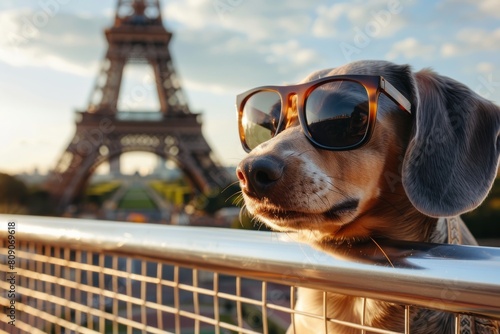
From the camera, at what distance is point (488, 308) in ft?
2.88

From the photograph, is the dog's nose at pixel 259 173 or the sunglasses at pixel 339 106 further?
the sunglasses at pixel 339 106

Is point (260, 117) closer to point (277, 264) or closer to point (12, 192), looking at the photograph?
point (277, 264)

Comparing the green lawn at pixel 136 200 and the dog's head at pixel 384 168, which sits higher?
the dog's head at pixel 384 168

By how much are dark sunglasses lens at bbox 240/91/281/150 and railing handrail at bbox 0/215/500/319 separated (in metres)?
0.44

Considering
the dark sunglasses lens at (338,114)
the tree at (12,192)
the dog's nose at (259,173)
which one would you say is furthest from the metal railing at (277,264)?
the tree at (12,192)

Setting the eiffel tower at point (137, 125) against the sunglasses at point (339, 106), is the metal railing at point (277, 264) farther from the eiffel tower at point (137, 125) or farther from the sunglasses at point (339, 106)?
the eiffel tower at point (137, 125)

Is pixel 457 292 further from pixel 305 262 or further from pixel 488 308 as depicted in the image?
pixel 305 262

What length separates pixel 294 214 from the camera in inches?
55.7

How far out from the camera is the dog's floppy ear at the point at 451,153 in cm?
138

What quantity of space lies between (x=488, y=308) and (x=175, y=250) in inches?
30.0

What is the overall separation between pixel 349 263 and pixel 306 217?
0.37 m

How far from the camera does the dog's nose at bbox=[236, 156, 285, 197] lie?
135 cm

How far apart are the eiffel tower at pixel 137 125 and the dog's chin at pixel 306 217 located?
2455 cm

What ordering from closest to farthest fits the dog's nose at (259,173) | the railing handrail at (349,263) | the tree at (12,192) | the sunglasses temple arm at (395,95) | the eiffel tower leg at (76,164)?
the railing handrail at (349,263), the dog's nose at (259,173), the sunglasses temple arm at (395,95), the eiffel tower leg at (76,164), the tree at (12,192)
